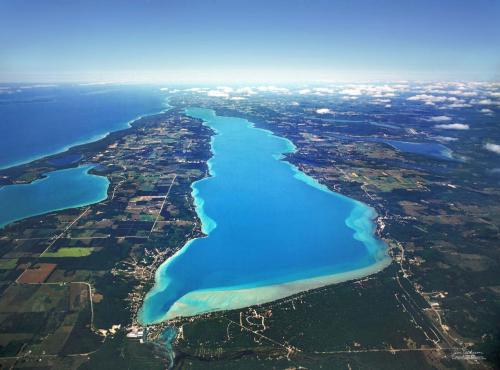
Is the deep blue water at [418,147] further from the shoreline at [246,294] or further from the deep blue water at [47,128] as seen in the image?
the deep blue water at [47,128]

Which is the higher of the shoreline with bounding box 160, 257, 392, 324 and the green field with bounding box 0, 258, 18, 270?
the green field with bounding box 0, 258, 18, 270

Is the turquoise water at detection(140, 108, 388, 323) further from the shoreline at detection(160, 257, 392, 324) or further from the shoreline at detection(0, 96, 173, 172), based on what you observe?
the shoreline at detection(0, 96, 173, 172)

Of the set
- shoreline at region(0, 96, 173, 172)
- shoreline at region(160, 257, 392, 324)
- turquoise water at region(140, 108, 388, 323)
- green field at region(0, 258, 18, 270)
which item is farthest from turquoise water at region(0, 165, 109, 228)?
shoreline at region(160, 257, 392, 324)

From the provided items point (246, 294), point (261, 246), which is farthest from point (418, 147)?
point (246, 294)

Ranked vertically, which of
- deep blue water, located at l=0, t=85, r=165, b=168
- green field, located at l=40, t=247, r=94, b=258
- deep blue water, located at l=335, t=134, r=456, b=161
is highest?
green field, located at l=40, t=247, r=94, b=258

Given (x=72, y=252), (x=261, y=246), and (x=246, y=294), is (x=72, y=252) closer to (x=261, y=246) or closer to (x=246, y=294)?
(x=246, y=294)

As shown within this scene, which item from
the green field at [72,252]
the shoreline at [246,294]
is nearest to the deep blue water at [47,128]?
the green field at [72,252]
